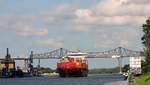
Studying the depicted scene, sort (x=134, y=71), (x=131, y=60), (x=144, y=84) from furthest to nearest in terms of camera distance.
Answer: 1. (x=134, y=71)
2. (x=131, y=60)
3. (x=144, y=84)

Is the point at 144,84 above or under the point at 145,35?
under

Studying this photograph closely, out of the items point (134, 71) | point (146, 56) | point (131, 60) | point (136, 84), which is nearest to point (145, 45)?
point (146, 56)

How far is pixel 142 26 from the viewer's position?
362 ft

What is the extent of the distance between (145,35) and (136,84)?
35.1m

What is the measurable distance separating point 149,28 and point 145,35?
1.48 metres

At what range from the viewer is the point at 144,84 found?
70.8 m

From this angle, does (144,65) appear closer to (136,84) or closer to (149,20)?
(149,20)

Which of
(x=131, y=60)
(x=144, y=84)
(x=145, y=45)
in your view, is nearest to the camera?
(x=144, y=84)

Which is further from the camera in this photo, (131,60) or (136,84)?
(131,60)

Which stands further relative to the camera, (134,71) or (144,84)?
(134,71)

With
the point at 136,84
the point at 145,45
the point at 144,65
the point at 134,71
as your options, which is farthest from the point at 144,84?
the point at 144,65

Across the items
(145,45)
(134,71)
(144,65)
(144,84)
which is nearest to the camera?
(144,84)

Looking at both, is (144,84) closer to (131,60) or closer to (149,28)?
(131,60)

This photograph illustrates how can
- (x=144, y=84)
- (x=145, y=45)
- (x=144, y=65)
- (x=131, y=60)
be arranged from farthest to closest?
(x=144, y=65), (x=145, y=45), (x=131, y=60), (x=144, y=84)
